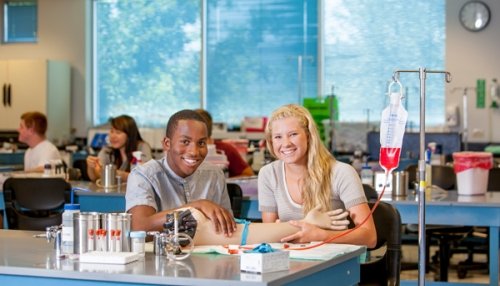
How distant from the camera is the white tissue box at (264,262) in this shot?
7.31ft

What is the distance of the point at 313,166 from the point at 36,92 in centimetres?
736

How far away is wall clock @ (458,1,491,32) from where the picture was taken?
29.9ft

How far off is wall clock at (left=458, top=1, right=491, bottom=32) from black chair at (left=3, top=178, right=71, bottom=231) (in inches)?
202

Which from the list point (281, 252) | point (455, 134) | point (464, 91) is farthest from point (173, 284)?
point (464, 91)

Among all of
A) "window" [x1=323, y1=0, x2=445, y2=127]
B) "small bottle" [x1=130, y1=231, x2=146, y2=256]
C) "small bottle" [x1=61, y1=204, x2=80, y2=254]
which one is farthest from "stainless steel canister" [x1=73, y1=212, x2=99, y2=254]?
"window" [x1=323, y1=0, x2=445, y2=127]

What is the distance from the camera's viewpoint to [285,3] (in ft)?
33.2

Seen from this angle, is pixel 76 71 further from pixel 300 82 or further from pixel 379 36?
pixel 379 36

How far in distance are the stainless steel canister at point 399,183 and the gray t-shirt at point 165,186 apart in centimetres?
186

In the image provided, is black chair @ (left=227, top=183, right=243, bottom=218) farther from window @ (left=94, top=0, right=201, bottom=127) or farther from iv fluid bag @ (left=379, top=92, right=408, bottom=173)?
window @ (left=94, top=0, right=201, bottom=127)

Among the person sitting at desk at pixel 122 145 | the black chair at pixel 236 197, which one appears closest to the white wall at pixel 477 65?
the person sitting at desk at pixel 122 145

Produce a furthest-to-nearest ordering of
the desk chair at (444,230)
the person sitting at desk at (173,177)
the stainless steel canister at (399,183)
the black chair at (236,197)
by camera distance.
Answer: the desk chair at (444,230), the stainless steel canister at (399,183), the black chair at (236,197), the person sitting at desk at (173,177)

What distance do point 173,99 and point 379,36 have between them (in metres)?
2.45

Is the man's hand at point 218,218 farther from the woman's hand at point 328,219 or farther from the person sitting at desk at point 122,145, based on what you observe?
the person sitting at desk at point 122,145

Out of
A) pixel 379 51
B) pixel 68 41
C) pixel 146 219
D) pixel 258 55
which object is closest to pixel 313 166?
pixel 146 219
